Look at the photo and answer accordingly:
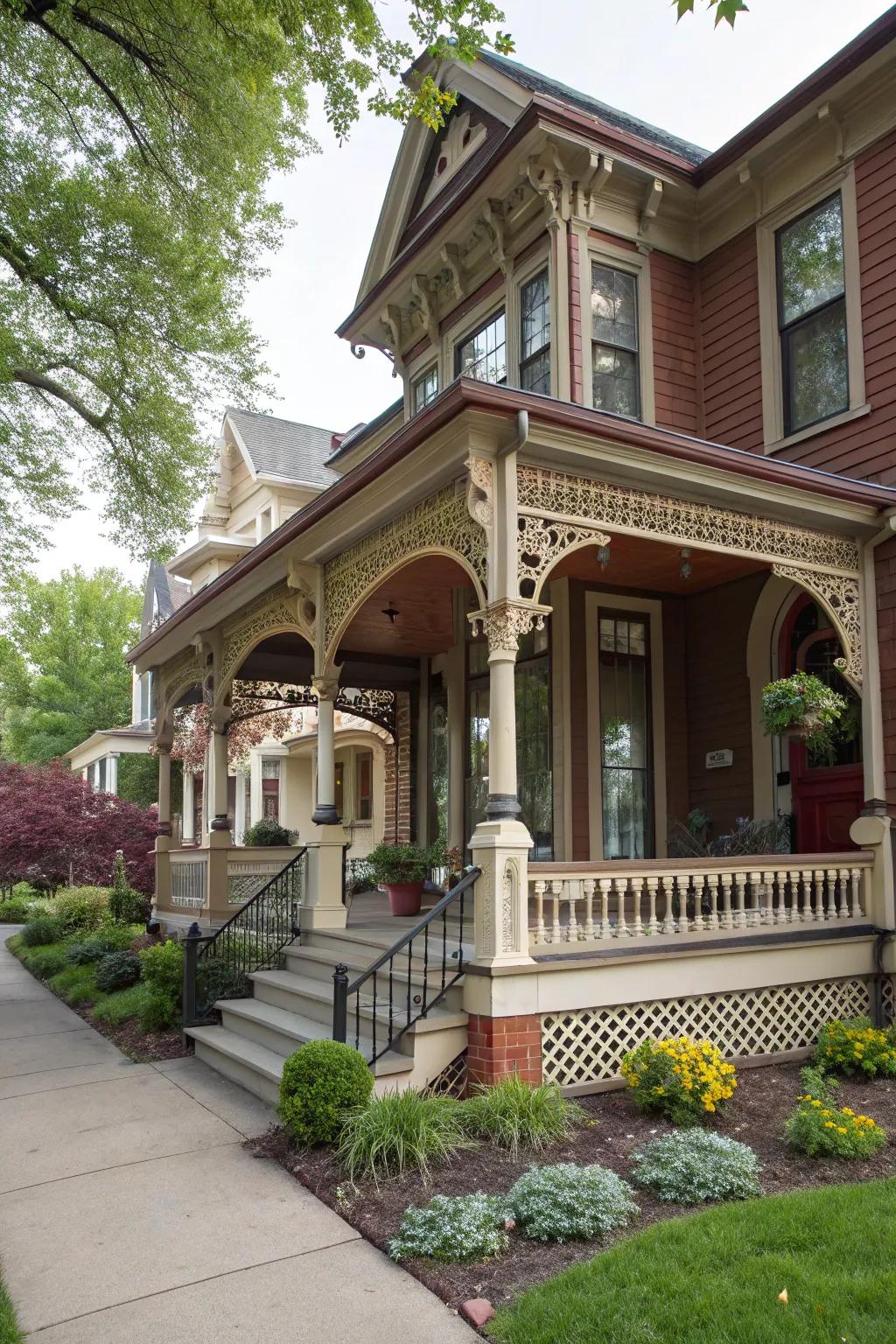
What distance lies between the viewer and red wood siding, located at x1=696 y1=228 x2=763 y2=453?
9977 mm

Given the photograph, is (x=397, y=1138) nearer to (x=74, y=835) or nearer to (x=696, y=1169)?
(x=696, y=1169)

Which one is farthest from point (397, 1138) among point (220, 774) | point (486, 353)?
point (486, 353)

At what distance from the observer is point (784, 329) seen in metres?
9.70

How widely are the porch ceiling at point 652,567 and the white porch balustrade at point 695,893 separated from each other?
2.70m

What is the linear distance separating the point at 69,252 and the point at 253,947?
9.27 metres

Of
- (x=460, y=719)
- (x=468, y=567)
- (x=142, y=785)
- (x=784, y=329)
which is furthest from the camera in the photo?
(x=142, y=785)

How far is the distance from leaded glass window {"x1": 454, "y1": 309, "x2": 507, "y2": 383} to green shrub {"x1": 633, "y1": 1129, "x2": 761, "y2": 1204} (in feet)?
25.7

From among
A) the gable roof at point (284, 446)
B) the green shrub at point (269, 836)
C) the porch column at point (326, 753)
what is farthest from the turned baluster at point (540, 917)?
the gable roof at point (284, 446)

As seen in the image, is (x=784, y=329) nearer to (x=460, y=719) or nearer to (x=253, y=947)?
(x=460, y=719)

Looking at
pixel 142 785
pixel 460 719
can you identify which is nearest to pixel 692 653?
pixel 460 719

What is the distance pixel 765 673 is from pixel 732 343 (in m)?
3.37

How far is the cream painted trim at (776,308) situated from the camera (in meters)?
8.89

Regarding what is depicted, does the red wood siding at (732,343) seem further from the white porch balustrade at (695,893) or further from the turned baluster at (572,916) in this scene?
the turned baluster at (572,916)

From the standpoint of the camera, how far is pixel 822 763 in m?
9.16
